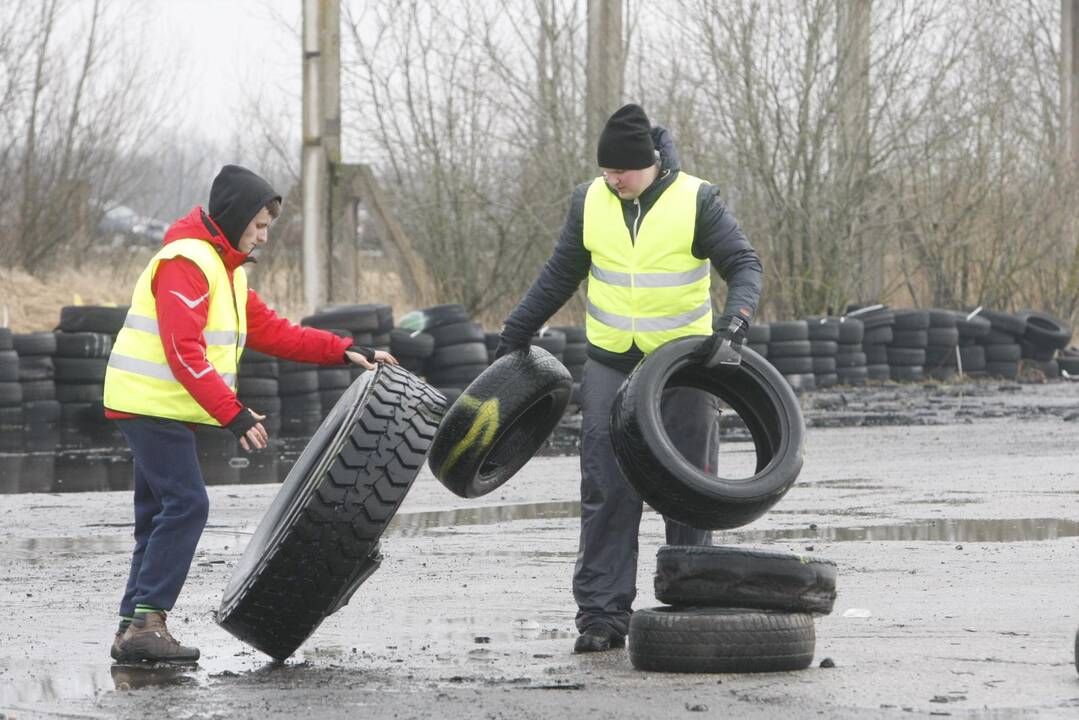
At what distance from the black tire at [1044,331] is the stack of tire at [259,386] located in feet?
40.0

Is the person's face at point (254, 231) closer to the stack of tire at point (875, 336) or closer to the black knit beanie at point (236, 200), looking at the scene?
the black knit beanie at point (236, 200)

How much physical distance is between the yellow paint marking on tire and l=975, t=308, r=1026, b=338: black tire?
1995 cm

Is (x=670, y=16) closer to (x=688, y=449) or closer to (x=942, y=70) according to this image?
(x=942, y=70)

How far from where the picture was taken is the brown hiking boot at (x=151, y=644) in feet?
20.8

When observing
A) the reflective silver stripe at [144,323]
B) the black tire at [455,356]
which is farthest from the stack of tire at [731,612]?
the black tire at [455,356]

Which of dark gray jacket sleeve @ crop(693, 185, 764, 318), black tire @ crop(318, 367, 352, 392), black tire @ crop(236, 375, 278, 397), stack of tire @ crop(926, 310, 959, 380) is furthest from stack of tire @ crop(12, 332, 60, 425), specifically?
stack of tire @ crop(926, 310, 959, 380)

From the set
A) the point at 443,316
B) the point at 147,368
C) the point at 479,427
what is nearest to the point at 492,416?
the point at 479,427

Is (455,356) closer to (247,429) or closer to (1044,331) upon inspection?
(1044,331)

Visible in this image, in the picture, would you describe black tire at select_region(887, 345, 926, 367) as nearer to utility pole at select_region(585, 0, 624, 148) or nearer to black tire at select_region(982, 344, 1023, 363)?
black tire at select_region(982, 344, 1023, 363)

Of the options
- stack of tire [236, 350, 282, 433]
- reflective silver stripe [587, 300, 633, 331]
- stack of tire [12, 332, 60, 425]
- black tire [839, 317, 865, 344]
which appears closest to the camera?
reflective silver stripe [587, 300, 633, 331]

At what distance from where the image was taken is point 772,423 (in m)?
6.93

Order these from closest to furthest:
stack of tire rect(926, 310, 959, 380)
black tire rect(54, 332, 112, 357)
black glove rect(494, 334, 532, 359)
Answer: black glove rect(494, 334, 532, 359) < black tire rect(54, 332, 112, 357) < stack of tire rect(926, 310, 959, 380)

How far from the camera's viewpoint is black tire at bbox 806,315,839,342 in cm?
2364

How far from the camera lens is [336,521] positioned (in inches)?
235
